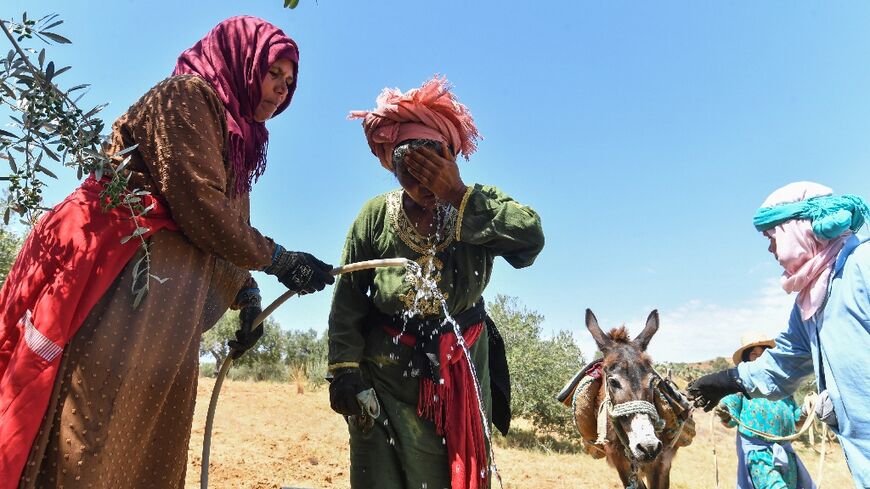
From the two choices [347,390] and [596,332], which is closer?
[347,390]

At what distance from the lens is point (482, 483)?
298cm

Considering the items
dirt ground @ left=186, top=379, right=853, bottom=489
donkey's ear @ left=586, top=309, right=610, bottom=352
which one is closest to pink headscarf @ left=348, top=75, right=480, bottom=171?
donkey's ear @ left=586, top=309, right=610, bottom=352

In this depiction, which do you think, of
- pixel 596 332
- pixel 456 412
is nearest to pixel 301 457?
pixel 596 332

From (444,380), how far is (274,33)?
73.3 inches

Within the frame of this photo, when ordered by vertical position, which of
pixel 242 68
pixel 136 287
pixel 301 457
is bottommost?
pixel 301 457

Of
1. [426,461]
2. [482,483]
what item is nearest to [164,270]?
[426,461]

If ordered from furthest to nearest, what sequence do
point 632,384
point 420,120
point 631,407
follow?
1. point 632,384
2. point 631,407
3. point 420,120

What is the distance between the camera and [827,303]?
284cm

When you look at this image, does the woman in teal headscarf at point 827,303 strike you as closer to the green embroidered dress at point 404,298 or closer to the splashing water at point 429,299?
the green embroidered dress at point 404,298

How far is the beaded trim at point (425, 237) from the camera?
128 inches

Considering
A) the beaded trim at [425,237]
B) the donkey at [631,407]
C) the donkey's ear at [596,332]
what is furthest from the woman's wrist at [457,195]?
the donkey's ear at [596,332]

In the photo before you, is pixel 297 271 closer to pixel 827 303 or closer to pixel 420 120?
pixel 420 120

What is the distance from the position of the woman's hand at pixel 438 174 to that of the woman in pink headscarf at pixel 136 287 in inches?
34.5

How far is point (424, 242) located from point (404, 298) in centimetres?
37
